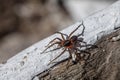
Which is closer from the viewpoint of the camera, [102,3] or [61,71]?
[61,71]

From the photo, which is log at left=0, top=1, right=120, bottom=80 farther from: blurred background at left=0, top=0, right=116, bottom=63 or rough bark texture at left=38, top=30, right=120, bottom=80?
blurred background at left=0, top=0, right=116, bottom=63

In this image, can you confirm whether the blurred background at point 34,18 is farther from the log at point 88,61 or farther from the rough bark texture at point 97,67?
the rough bark texture at point 97,67

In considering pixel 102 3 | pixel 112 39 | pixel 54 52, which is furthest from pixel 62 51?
pixel 102 3

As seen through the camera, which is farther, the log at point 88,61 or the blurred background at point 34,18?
the blurred background at point 34,18

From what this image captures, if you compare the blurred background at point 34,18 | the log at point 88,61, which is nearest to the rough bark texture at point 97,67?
the log at point 88,61

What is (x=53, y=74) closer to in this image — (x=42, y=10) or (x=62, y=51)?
(x=62, y=51)

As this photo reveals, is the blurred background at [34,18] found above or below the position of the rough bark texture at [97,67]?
above

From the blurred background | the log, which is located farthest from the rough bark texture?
the blurred background
